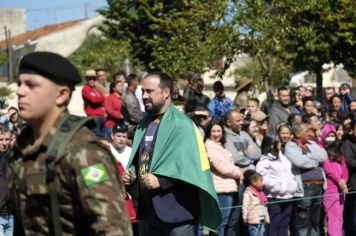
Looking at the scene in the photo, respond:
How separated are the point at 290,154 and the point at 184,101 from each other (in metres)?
3.59

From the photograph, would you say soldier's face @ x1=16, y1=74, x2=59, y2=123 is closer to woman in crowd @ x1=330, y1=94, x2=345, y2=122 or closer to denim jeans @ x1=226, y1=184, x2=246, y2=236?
denim jeans @ x1=226, y1=184, x2=246, y2=236

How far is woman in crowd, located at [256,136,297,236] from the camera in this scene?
10.6 meters

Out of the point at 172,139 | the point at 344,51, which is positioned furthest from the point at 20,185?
the point at 344,51

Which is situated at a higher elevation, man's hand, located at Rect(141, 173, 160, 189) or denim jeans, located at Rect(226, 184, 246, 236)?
man's hand, located at Rect(141, 173, 160, 189)

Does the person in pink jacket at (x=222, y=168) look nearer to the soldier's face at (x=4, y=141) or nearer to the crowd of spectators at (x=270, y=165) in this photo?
the crowd of spectators at (x=270, y=165)

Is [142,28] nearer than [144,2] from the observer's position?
No

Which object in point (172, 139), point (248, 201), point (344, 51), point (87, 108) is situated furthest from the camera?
point (344, 51)

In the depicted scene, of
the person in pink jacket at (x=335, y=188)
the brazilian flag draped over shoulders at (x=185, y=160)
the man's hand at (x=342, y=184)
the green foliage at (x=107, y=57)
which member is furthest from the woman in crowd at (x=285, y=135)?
the green foliage at (x=107, y=57)

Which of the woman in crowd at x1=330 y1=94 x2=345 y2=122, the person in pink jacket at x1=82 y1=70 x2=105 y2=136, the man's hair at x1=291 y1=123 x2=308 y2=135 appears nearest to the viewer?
the man's hair at x1=291 y1=123 x2=308 y2=135

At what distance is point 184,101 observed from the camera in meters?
14.1

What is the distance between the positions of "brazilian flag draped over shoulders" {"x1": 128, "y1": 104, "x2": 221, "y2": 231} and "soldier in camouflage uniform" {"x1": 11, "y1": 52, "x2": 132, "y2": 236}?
286 cm

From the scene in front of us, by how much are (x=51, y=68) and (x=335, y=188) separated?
836 cm

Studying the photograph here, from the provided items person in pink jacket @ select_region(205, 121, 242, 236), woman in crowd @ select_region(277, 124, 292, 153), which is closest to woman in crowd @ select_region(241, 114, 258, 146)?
woman in crowd @ select_region(277, 124, 292, 153)

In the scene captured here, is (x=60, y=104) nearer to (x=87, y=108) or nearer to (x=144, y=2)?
(x=87, y=108)
